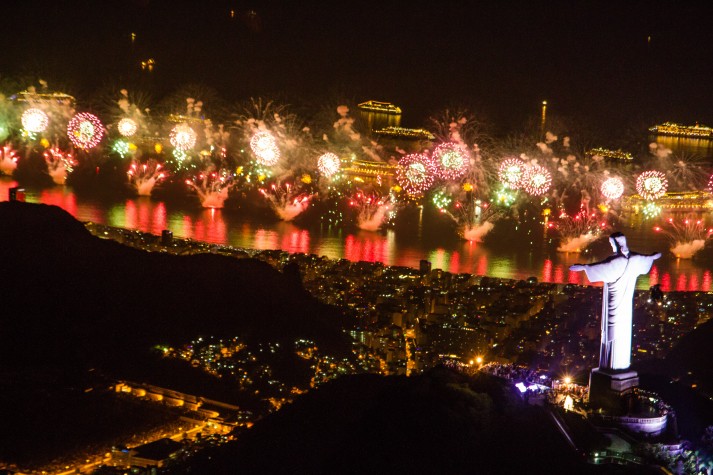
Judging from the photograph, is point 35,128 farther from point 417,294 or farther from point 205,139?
point 417,294

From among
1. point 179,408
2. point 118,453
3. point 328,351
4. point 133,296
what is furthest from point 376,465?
point 133,296

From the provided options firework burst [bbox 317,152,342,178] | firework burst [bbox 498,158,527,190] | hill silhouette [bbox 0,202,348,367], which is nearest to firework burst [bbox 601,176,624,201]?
firework burst [bbox 498,158,527,190]

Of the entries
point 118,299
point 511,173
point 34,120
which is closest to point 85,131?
point 34,120

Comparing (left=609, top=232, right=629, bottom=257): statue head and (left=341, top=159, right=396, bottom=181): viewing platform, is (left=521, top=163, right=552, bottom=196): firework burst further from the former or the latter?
(left=609, top=232, right=629, bottom=257): statue head

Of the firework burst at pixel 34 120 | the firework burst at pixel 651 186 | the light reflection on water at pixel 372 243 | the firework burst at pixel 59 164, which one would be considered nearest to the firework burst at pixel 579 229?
the light reflection on water at pixel 372 243

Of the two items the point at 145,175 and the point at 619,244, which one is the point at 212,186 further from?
the point at 619,244
